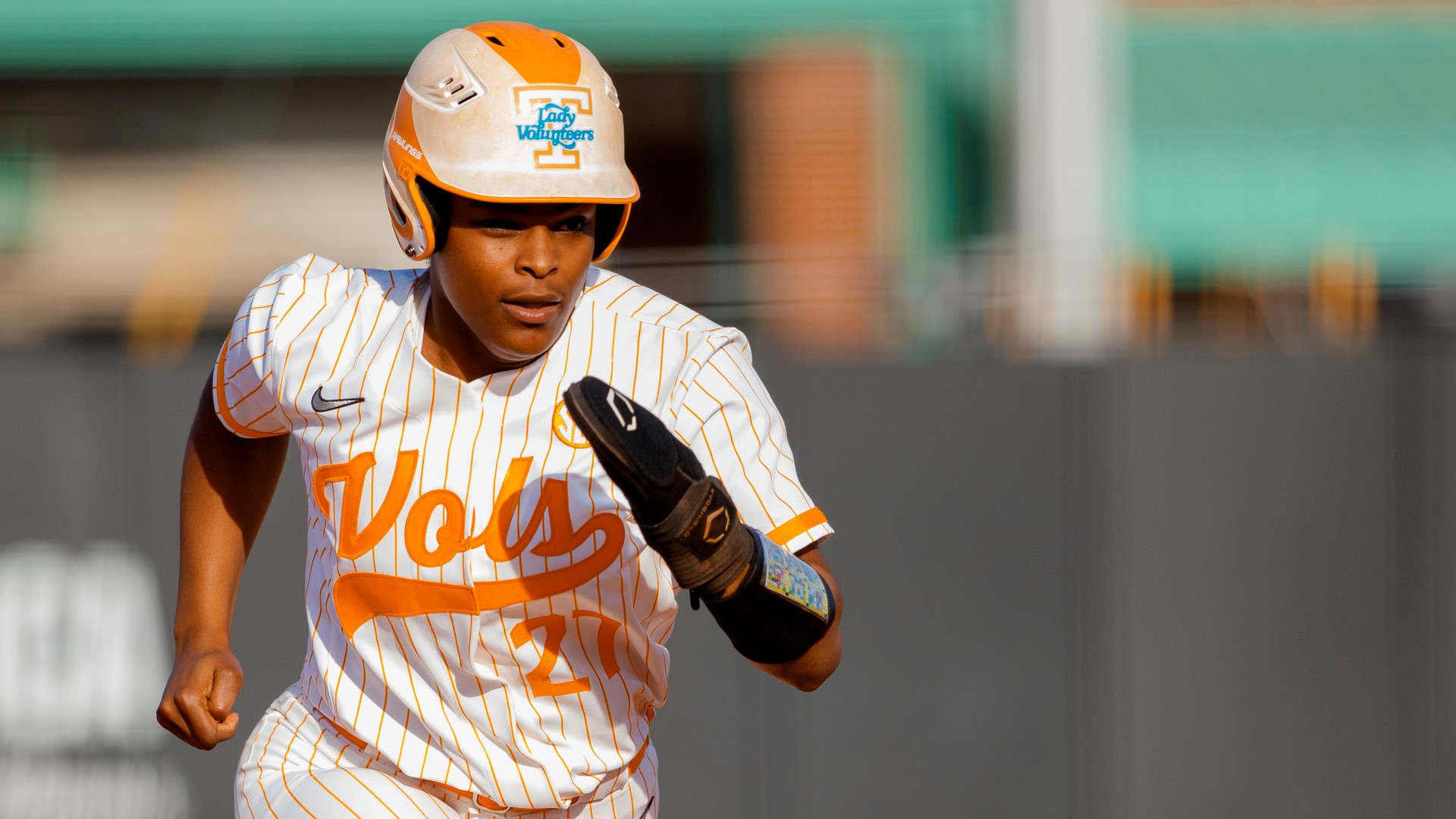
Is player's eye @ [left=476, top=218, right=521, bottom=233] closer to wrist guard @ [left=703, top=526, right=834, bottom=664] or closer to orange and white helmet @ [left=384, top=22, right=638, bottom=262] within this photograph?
orange and white helmet @ [left=384, top=22, right=638, bottom=262]

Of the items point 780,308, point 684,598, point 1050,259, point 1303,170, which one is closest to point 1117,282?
point 1050,259

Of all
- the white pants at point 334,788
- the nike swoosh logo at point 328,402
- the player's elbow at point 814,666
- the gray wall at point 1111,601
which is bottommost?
the gray wall at point 1111,601

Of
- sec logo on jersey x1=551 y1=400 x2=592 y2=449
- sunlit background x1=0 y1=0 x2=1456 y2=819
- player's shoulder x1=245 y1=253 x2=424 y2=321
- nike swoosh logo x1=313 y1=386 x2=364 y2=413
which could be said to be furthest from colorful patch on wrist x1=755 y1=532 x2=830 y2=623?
sunlit background x1=0 y1=0 x2=1456 y2=819

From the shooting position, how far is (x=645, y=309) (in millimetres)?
2676

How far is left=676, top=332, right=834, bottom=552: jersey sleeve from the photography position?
7.92ft

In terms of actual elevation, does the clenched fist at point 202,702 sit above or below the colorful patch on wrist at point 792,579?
below

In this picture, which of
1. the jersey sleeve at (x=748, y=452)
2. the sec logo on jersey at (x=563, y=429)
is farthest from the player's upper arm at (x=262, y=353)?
the jersey sleeve at (x=748, y=452)

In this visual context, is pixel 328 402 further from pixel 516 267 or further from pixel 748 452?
pixel 748 452

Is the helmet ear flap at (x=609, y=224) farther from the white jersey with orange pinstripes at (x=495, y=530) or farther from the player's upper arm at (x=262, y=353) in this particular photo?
the player's upper arm at (x=262, y=353)

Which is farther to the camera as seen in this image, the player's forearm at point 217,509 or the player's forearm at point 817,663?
the player's forearm at point 217,509

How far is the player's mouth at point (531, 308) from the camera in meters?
2.41

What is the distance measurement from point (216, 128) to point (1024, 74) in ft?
23.3

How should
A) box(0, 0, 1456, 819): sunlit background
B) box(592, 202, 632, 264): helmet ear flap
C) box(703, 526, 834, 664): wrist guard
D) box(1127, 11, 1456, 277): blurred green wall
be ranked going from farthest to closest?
box(1127, 11, 1456, 277): blurred green wall → box(0, 0, 1456, 819): sunlit background → box(592, 202, 632, 264): helmet ear flap → box(703, 526, 834, 664): wrist guard

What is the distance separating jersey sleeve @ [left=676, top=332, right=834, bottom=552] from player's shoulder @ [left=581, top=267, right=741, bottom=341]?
0.36 feet
